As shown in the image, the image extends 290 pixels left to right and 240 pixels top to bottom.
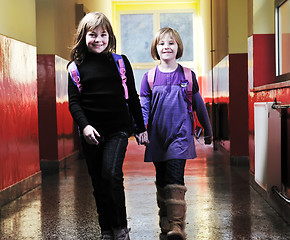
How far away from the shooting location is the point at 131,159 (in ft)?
24.5

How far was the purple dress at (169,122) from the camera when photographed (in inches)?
116

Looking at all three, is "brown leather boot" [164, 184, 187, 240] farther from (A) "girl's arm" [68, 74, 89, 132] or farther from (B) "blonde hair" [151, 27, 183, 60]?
(B) "blonde hair" [151, 27, 183, 60]

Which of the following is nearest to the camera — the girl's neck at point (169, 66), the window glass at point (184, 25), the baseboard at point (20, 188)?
the girl's neck at point (169, 66)

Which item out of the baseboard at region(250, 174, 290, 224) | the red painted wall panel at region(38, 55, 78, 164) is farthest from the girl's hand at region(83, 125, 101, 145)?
the red painted wall panel at region(38, 55, 78, 164)

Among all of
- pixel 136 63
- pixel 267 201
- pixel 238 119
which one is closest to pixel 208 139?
pixel 267 201

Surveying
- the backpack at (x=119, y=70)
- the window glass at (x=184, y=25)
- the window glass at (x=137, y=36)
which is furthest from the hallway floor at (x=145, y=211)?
the window glass at (x=137, y=36)

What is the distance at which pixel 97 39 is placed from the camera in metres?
2.67

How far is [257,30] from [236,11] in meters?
1.90

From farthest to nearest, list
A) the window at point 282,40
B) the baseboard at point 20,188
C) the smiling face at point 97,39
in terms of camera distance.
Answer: the window at point 282,40 → the baseboard at point 20,188 → the smiling face at point 97,39

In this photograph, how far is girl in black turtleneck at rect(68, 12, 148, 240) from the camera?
264cm

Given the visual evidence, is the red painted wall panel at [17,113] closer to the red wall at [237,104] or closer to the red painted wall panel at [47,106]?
the red painted wall panel at [47,106]

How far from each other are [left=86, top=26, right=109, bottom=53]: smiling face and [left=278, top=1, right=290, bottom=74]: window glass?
213 centimetres

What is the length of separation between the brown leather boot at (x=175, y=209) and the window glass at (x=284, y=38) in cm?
192

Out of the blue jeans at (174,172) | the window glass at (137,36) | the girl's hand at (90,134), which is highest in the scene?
the window glass at (137,36)
